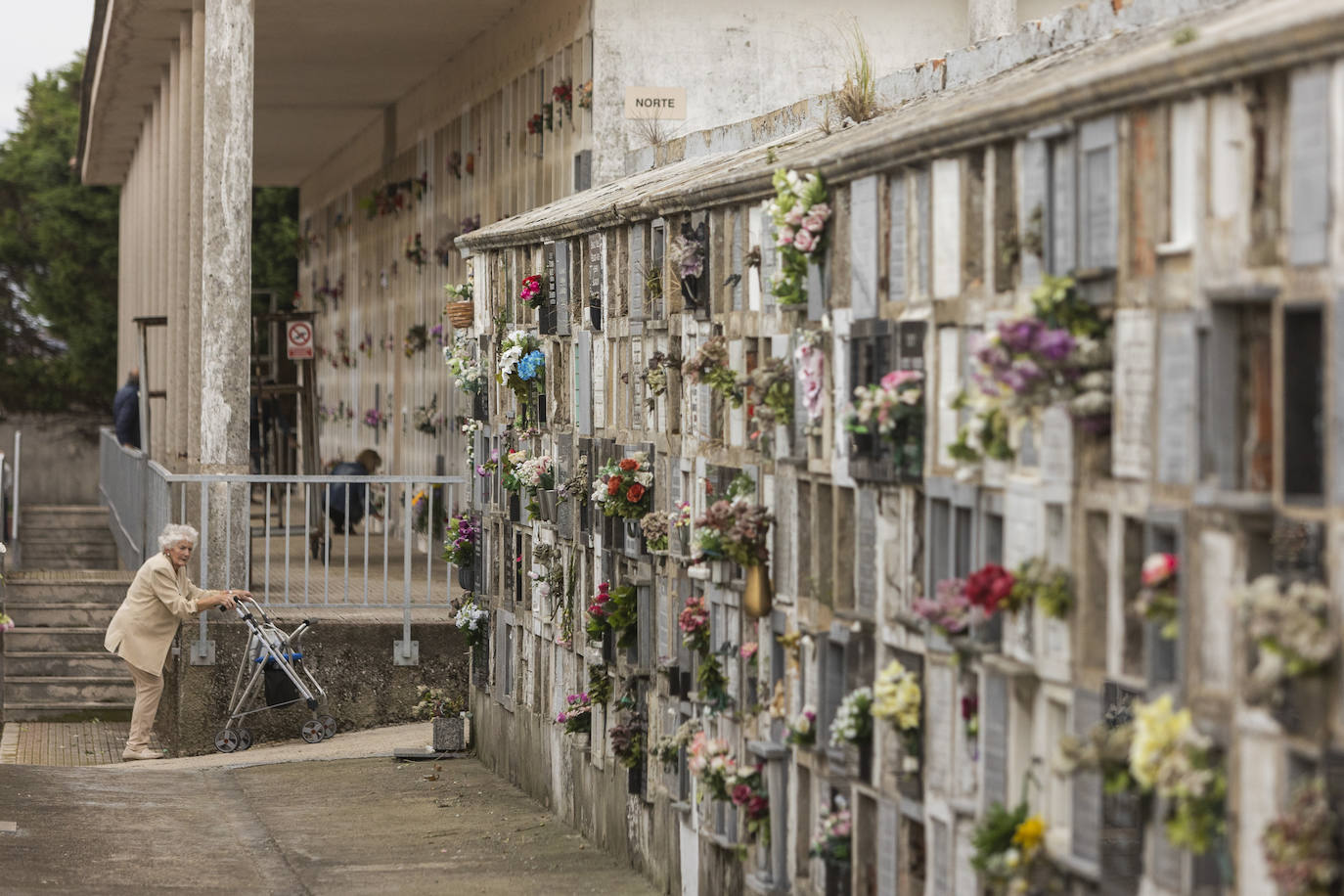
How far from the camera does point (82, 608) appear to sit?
16000mm

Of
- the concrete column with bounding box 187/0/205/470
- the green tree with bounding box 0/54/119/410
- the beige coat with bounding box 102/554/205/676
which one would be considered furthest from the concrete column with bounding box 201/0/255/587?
the green tree with bounding box 0/54/119/410

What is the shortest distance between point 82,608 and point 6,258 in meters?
24.3

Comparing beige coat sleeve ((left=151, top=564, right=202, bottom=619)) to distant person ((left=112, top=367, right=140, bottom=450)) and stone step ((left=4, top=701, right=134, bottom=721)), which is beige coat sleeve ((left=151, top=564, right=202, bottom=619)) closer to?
stone step ((left=4, top=701, right=134, bottom=721))

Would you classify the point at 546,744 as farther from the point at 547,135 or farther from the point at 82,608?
the point at 82,608

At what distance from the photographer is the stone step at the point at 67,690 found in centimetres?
1498

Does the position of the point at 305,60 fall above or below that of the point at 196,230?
above

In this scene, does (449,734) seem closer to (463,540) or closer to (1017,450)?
(463,540)

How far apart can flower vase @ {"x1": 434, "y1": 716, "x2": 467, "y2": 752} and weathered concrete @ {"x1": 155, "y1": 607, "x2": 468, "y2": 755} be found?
1.63 meters

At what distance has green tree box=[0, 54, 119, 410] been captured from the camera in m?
36.4

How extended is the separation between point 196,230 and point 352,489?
3.23 meters

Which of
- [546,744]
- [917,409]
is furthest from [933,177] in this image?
[546,744]

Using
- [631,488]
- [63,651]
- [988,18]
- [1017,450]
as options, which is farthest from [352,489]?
[1017,450]

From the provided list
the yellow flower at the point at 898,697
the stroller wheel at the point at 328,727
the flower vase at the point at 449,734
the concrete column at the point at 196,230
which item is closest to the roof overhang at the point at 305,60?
the concrete column at the point at 196,230

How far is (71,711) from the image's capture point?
595 inches
